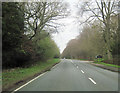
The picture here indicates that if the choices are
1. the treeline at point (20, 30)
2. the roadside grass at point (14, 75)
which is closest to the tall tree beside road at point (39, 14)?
the treeline at point (20, 30)

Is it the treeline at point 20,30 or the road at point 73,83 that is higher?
the treeline at point 20,30

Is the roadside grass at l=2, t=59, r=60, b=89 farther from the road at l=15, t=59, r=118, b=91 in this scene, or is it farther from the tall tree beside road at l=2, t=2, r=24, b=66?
the tall tree beside road at l=2, t=2, r=24, b=66

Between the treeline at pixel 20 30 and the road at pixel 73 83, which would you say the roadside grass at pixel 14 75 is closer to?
the road at pixel 73 83

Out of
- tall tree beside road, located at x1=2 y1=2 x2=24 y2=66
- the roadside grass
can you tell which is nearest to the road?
the roadside grass

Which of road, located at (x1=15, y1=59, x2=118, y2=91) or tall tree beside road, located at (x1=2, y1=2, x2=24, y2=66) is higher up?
tall tree beside road, located at (x1=2, y1=2, x2=24, y2=66)

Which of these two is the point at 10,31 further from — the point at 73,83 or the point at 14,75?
the point at 73,83

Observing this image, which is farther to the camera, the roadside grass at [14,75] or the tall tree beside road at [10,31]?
the tall tree beside road at [10,31]

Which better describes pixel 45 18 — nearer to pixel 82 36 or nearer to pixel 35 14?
pixel 35 14

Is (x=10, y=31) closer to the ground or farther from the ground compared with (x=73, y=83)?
farther from the ground

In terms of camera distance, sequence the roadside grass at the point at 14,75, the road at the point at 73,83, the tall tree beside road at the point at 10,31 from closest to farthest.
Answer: the road at the point at 73,83 < the roadside grass at the point at 14,75 < the tall tree beside road at the point at 10,31

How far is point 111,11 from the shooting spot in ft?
99.3

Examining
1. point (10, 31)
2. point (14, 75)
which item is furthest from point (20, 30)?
point (14, 75)

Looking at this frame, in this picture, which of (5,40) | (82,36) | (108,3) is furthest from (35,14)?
(82,36)

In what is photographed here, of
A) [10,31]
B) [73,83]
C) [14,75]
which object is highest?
[10,31]
